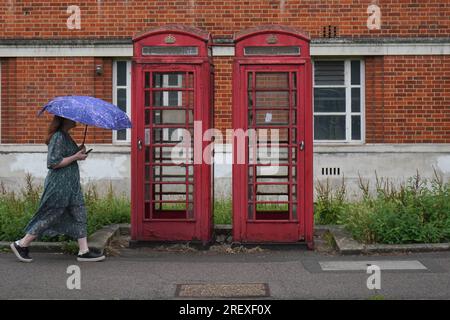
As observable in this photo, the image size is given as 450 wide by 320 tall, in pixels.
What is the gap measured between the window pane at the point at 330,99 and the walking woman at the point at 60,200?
722cm

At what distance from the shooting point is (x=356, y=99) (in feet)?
47.7

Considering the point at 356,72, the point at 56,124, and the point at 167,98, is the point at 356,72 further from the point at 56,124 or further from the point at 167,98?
the point at 56,124

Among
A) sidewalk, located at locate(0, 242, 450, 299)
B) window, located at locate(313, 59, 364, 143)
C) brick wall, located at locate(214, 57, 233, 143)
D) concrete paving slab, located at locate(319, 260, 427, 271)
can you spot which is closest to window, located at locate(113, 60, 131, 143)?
brick wall, located at locate(214, 57, 233, 143)

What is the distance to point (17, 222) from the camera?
31.5 feet

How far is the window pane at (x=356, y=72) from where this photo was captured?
1455 centimetres

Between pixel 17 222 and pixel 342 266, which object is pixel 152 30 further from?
pixel 342 266

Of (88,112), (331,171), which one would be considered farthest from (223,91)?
(88,112)

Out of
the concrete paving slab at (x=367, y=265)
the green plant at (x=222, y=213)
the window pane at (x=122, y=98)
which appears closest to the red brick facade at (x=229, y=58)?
the window pane at (x=122, y=98)

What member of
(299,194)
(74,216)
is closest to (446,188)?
(299,194)

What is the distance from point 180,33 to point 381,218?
3.65 metres

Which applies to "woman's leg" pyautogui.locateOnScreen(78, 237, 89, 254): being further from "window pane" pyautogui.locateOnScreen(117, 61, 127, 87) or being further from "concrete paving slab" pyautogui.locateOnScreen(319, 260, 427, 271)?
"window pane" pyautogui.locateOnScreen(117, 61, 127, 87)

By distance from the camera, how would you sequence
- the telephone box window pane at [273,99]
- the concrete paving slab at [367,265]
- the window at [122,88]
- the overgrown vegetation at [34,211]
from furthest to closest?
the window at [122,88] < the overgrown vegetation at [34,211] < the telephone box window pane at [273,99] < the concrete paving slab at [367,265]

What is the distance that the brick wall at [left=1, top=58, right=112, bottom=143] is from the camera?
14.4 meters

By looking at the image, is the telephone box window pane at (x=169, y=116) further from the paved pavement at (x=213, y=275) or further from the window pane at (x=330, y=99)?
the window pane at (x=330, y=99)
